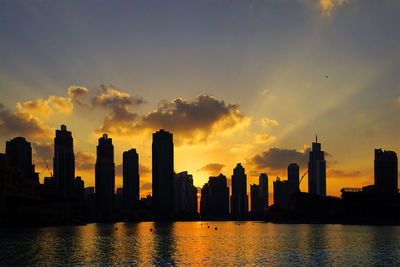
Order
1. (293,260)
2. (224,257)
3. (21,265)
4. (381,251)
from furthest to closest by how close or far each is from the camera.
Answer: (381,251) < (224,257) < (293,260) < (21,265)

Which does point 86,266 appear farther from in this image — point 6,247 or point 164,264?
point 6,247

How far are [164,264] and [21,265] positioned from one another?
1074 inches

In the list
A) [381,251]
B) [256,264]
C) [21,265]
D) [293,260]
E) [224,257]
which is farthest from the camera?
[381,251]

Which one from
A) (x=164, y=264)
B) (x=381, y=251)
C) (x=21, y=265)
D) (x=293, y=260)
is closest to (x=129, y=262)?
(x=164, y=264)

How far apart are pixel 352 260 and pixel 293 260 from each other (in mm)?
12665

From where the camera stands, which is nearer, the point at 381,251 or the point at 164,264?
the point at 164,264

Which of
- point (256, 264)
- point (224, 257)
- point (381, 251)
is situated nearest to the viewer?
point (256, 264)

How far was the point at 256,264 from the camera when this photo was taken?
302ft

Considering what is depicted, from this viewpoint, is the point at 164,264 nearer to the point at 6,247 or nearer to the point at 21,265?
the point at 21,265

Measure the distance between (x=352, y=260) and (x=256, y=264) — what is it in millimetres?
22136

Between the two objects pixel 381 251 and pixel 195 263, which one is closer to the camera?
pixel 195 263

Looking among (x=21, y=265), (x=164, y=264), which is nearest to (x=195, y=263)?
(x=164, y=264)

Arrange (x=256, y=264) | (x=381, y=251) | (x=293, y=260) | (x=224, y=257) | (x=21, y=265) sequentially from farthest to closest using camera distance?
(x=381, y=251), (x=224, y=257), (x=293, y=260), (x=256, y=264), (x=21, y=265)

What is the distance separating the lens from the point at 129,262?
9438 centimetres
